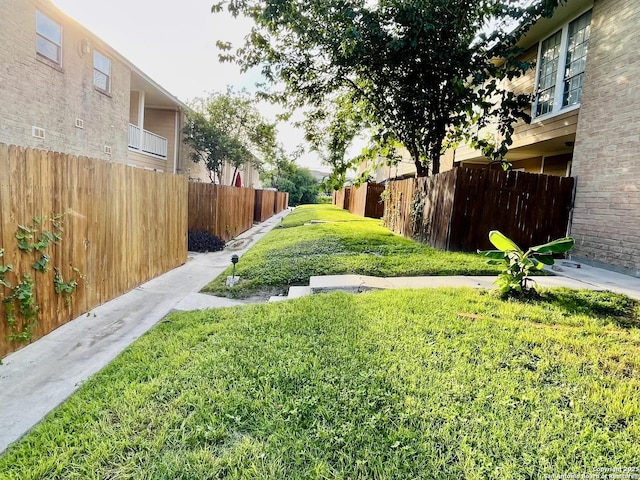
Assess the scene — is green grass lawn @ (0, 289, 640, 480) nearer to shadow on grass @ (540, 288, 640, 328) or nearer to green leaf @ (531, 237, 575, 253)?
shadow on grass @ (540, 288, 640, 328)

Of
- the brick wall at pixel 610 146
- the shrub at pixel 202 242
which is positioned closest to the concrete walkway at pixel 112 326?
the brick wall at pixel 610 146

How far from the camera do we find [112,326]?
14.7 feet

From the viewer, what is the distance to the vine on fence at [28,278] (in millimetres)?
3441

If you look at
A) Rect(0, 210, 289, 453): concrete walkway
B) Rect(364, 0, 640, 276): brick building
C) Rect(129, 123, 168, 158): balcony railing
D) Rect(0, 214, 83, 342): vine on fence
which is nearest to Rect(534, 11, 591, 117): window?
Rect(364, 0, 640, 276): brick building

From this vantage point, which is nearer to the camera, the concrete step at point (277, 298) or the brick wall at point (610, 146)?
the concrete step at point (277, 298)

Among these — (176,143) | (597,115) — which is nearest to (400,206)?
(597,115)

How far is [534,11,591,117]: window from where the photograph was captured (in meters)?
8.46

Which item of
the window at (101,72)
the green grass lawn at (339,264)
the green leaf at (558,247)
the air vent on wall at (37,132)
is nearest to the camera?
the green leaf at (558,247)

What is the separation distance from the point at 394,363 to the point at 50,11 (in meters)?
11.8

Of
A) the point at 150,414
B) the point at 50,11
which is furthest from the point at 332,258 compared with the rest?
the point at 50,11

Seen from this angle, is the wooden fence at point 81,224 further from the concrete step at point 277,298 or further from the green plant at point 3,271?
the concrete step at point 277,298

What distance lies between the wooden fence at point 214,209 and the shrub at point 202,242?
30cm

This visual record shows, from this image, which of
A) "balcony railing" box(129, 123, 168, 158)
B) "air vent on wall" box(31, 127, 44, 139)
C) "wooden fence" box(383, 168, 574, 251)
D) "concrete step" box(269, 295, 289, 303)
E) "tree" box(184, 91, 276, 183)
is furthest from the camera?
"tree" box(184, 91, 276, 183)

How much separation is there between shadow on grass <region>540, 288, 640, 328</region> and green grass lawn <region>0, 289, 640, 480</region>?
0.79ft
